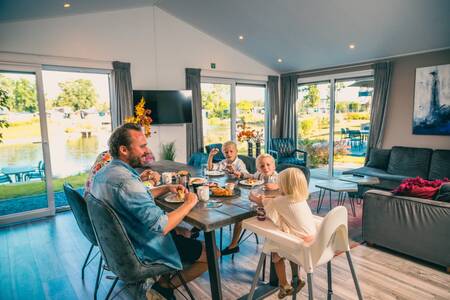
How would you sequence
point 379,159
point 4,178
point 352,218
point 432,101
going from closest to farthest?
point 352,218
point 4,178
point 432,101
point 379,159

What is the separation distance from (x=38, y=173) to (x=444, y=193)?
5.19 metres

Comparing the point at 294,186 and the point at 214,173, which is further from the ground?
the point at 294,186

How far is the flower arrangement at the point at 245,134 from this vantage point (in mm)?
6353

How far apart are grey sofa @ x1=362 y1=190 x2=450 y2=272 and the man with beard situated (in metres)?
2.19

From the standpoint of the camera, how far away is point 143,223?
1.67 meters

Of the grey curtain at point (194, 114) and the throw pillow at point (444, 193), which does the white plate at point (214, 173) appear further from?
the grey curtain at point (194, 114)

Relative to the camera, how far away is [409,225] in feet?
9.55

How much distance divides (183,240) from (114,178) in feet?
2.73

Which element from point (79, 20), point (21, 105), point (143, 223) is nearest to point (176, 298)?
point (143, 223)

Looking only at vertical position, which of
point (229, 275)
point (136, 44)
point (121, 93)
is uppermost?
point (136, 44)

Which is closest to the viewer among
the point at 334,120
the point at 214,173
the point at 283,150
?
the point at 214,173

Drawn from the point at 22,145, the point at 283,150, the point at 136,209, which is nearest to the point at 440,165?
the point at 283,150

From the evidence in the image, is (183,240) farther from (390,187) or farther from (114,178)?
(390,187)

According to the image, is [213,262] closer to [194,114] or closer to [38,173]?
[38,173]
